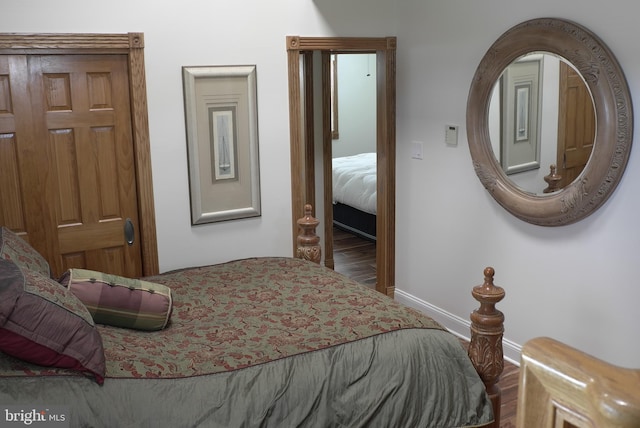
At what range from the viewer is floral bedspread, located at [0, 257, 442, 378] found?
2477 mm

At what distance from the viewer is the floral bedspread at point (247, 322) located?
97.5 inches

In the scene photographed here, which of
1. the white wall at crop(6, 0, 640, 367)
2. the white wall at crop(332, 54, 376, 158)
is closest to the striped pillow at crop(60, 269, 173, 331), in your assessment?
the white wall at crop(6, 0, 640, 367)

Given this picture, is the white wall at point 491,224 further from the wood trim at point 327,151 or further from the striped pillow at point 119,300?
the striped pillow at point 119,300

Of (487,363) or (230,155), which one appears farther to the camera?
(230,155)

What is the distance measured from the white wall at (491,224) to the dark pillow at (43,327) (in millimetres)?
2570

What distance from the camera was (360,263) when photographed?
247 inches

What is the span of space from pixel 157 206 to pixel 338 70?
578 cm

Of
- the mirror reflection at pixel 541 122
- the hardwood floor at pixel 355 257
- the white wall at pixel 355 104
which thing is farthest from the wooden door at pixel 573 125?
the white wall at pixel 355 104

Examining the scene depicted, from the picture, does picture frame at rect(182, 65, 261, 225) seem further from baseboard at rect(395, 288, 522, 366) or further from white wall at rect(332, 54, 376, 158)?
white wall at rect(332, 54, 376, 158)

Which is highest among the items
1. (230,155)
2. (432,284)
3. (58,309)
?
(230,155)

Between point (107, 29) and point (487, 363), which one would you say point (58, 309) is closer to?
point (487, 363)

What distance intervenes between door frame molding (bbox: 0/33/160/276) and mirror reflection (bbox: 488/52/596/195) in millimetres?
2146

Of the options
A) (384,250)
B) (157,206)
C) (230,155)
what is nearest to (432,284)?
(384,250)

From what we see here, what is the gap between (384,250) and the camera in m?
5.04
